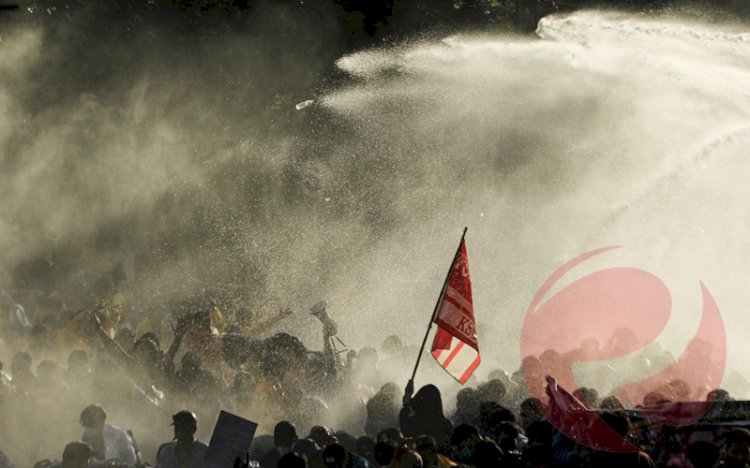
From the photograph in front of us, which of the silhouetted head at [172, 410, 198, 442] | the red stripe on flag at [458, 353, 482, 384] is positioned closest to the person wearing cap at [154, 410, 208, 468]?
the silhouetted head at [172, 410, 198, 442]

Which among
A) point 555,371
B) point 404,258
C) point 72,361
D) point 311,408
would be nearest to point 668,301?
point 404,258

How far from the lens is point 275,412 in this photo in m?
10.5

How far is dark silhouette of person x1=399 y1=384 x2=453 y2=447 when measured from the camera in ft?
29.6

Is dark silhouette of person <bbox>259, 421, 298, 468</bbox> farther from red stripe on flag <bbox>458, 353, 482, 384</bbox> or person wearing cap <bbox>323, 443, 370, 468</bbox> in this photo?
red stripe on flag <bbox>458, 353, 482, 384</bbox>

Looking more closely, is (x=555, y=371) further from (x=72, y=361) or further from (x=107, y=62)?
(x=107, y=62)

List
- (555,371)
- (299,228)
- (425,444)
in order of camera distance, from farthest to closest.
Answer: (299,228)
(555,371)
(425,444)

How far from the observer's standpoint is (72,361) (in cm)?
1045

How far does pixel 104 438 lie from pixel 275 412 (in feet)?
6.39

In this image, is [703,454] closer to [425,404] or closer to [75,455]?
[425,404]

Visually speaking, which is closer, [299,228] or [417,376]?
[417,376]

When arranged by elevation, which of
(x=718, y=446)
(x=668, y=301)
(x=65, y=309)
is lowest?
(x=668, y=301)

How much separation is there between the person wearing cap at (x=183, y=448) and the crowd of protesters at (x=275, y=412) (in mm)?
12

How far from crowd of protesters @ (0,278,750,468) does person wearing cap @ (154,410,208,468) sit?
0.01 meters

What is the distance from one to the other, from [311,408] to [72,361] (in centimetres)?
244
